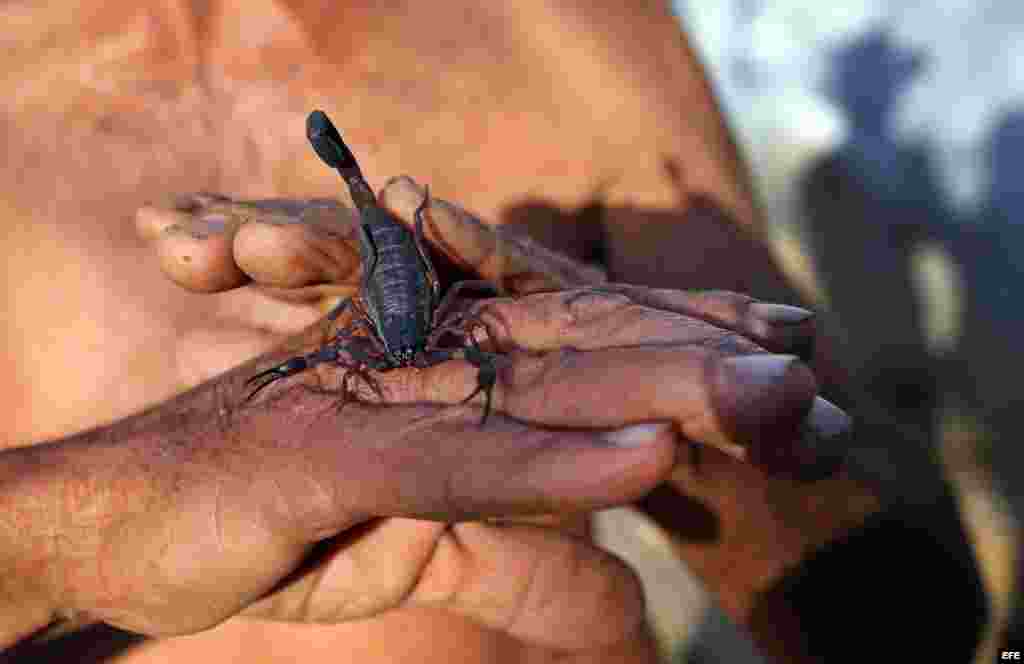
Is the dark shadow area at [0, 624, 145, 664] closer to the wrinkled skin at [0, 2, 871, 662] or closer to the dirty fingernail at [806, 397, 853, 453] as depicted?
the wrinkled skin at [0, 2, 871, 662]

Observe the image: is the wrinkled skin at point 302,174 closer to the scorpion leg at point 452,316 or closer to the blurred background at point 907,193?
the scorpion leg at point 452,316

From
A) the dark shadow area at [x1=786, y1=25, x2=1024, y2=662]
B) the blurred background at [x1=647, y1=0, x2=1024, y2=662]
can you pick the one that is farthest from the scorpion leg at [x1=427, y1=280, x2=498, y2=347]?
the blurred background at [x1=647, y1=0, x2=1024, y2=662]

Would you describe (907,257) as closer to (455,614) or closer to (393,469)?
(455,614)

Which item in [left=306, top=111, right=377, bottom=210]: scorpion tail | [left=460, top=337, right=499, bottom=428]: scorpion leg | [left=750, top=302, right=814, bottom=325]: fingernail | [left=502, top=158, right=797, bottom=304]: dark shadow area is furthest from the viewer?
[left=502, top=158, right=797, bottom=304]: dark shadow area

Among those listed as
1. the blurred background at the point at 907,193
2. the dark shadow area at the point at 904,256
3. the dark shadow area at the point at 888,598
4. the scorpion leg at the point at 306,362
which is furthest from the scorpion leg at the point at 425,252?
the blurred background at the point at 907,193

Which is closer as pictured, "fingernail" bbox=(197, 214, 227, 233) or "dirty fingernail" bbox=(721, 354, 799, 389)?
"dirty fingernail" bbox=(721, 354, 799, 389)

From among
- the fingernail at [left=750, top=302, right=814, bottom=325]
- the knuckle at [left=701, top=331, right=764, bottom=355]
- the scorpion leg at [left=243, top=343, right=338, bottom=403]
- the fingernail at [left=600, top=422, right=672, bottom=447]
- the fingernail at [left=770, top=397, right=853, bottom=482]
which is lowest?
the fingernail at [left=770, top=397, right=853, bottom=482]

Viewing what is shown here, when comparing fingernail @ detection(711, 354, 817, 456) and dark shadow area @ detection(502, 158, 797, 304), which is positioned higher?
dark shadow area @ detection(502, 158, 797, 304)

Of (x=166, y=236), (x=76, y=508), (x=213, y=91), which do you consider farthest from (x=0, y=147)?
(x=76, y=508)
